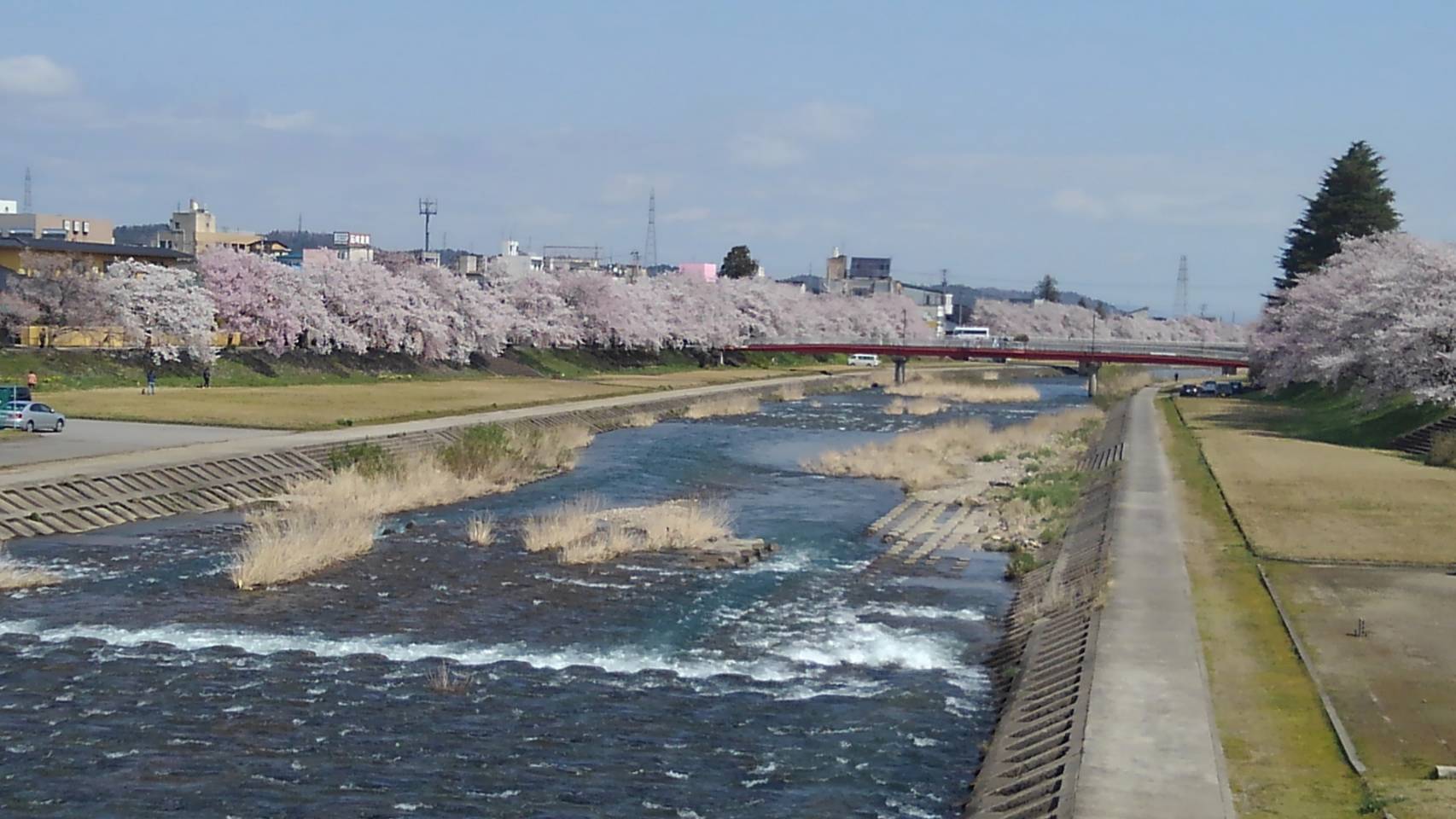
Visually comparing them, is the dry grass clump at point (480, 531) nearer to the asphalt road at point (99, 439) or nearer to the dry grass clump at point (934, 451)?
the asphalt road at point (99, 439)

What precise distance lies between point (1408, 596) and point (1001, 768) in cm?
1312

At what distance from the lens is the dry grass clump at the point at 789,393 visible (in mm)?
107062

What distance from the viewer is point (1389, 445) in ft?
192

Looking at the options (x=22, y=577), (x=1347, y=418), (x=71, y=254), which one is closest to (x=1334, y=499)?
(x=1347, y=418)

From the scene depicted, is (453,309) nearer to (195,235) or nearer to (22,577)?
(195,235)

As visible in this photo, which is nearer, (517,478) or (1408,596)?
(1408,596)

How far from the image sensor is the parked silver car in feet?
165

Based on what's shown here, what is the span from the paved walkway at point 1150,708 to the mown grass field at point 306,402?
3774 cm

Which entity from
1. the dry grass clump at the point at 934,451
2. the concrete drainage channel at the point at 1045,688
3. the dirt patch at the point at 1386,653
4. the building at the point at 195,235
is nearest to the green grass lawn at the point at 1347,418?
the dry grass clump at the point at 934,451

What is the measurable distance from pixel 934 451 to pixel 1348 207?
50215 mm

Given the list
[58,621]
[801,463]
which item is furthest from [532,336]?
[58,621]

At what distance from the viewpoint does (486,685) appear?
23547mm

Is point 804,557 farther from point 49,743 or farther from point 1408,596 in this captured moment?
point 49,743

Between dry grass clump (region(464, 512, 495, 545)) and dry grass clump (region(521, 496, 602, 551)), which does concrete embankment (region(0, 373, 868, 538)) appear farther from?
dry grass clump (region(521, 496, 602, 551))
